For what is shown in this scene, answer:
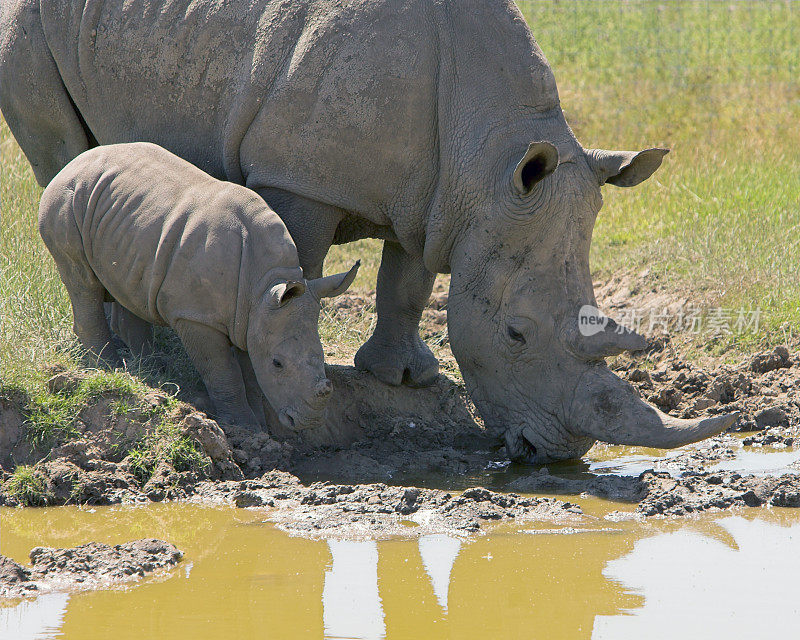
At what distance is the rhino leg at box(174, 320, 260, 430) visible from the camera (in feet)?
20.0

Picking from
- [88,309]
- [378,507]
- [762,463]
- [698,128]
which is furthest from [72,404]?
[698,128]

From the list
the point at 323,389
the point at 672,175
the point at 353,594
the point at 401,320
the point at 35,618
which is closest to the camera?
the point at 35,618

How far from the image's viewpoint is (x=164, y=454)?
5.66 metres

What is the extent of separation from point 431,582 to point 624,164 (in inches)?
103

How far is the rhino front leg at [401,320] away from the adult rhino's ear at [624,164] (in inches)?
56.6

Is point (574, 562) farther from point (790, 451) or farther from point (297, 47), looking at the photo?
point (297, 47)

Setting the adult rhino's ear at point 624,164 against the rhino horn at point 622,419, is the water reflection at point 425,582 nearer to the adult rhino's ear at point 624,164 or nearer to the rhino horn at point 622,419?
the rhino horn at point 622,419

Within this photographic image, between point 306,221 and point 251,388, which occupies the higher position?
point 306,221

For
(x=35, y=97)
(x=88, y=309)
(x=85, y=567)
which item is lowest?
(x=85, y=567)

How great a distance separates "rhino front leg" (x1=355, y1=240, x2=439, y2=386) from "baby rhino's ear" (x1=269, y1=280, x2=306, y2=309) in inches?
52.4

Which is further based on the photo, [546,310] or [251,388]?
[251,388]

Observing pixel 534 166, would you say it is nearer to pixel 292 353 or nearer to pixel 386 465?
pixel 292 353

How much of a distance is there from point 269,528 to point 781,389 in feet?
11.6

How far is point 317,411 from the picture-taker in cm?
589
